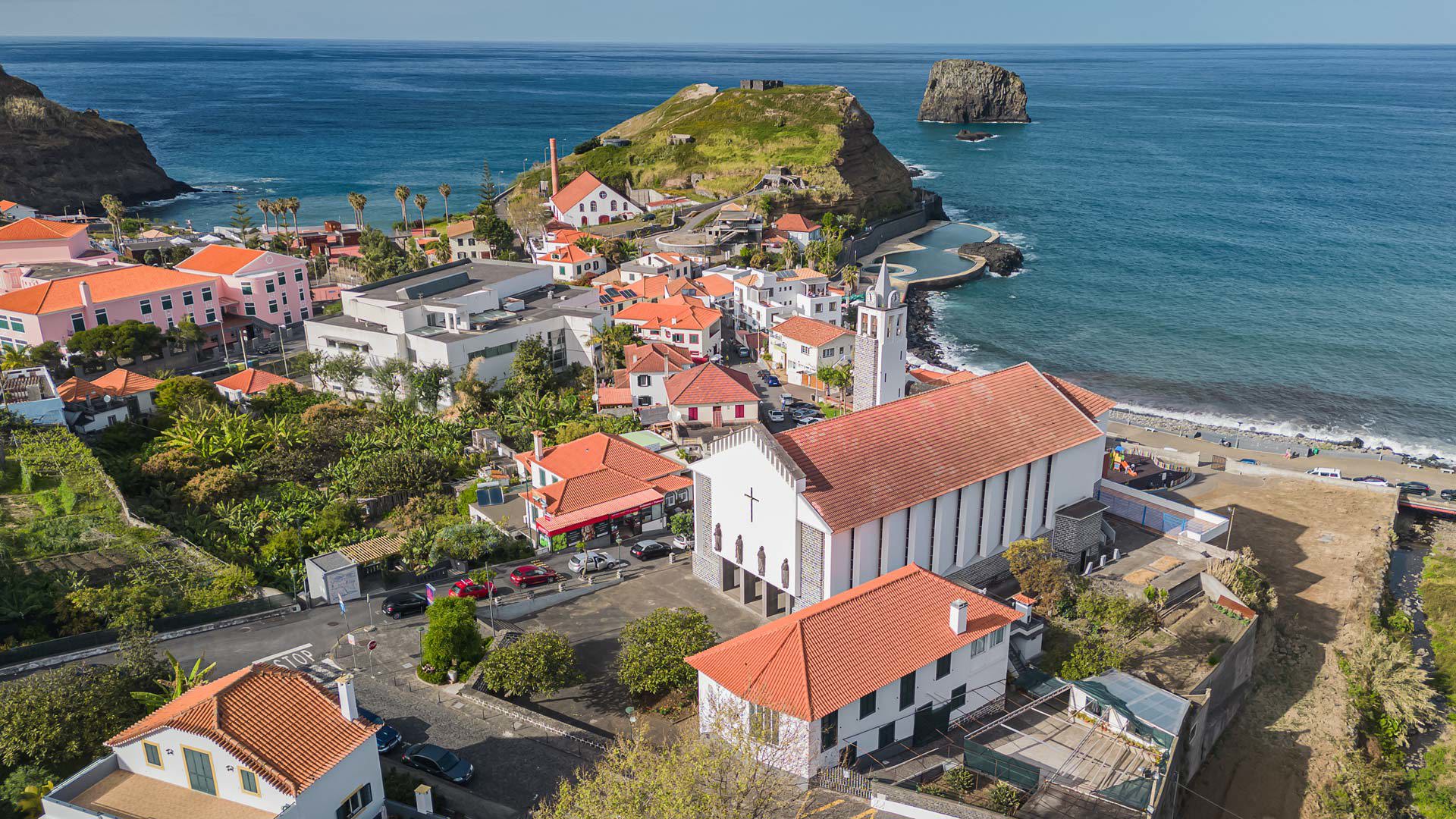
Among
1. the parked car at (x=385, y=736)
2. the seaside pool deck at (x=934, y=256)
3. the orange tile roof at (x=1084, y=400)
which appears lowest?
the seaside pool deck at (x=934, y=256)

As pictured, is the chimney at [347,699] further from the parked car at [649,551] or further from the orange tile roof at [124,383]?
the orange tile roof at [124,383]

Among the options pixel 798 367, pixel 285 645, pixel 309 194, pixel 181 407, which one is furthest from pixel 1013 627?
pixel 309 194

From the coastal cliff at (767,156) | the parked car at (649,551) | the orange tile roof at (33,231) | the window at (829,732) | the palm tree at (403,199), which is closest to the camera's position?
the window at (829,732)

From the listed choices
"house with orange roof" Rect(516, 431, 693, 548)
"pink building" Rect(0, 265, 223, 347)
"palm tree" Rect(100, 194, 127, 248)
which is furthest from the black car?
"palm tree" Rect(100, 194, 127, 248)

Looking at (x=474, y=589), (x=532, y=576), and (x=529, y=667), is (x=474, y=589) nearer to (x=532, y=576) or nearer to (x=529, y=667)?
(x=532, y=576)

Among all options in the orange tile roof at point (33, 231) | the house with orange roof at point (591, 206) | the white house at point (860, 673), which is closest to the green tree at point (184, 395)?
the orange tile roof at point (33, 231)

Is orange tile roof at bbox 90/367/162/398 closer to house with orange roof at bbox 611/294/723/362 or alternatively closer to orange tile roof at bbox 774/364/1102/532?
house with orange roof at bbox 611/294/723/362
